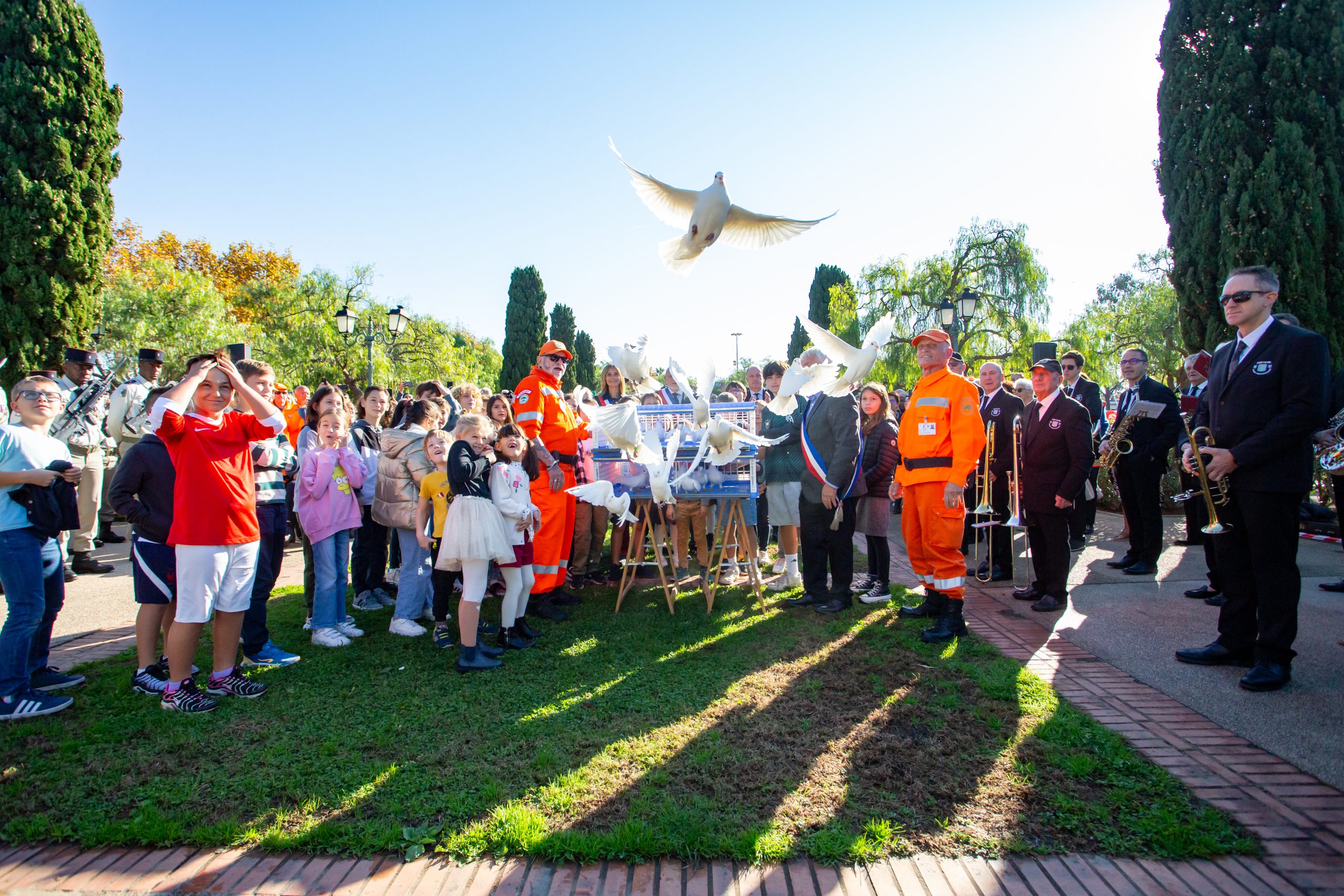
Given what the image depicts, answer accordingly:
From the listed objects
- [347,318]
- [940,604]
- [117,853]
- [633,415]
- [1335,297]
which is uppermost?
[347,318]

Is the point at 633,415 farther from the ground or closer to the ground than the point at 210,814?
farther from the ground

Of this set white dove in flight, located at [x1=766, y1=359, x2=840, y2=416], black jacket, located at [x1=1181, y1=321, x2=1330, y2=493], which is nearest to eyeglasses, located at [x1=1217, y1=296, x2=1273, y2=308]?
black jacket, located at [x1=1181, y1=321, x2=1330, y2=493]

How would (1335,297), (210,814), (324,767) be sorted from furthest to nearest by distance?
1. (1335,297)
2. (324,767)
3. (210,814)

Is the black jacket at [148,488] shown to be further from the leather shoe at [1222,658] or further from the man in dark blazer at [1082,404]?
the man in dark blazer at [1082,404]

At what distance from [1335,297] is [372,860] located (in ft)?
44.3

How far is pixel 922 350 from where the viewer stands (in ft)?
16.4

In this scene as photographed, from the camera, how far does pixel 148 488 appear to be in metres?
3.88

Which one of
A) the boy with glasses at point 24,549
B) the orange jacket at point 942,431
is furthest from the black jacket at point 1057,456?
the boy with glasses at point 24,549

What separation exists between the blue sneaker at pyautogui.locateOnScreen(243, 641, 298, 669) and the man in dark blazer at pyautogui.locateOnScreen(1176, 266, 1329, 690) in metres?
6.03

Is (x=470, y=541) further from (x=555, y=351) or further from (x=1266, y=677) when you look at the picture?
(x=1266, y=677)

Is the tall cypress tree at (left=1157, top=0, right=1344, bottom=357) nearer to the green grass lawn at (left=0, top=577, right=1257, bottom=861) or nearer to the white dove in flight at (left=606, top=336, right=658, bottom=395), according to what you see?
the green grass lawn at (left=0, top=577, right=1257, bottom=861)

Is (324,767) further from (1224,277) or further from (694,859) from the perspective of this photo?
(1224,277)

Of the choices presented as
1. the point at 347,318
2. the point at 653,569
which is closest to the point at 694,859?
the point at 653,569

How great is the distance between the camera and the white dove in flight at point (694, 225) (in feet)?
13.8
